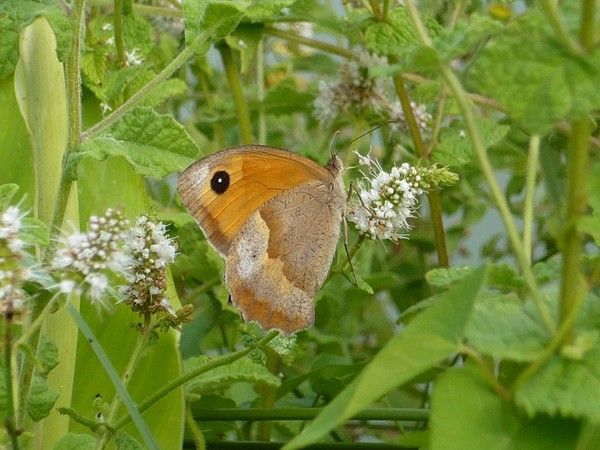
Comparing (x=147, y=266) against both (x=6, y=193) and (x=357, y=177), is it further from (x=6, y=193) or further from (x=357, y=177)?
(x=357, y=177)

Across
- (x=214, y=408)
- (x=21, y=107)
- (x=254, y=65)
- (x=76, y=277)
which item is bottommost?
(x=214, y=408)

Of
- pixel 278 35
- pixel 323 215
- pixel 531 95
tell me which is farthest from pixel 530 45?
pixel 278 35

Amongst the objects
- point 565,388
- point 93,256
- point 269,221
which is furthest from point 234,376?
point 565,388

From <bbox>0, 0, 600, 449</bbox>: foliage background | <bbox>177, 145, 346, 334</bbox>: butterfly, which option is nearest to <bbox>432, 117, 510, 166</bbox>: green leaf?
<bbox>0, 0, 600, 449</bbox>: foliage background

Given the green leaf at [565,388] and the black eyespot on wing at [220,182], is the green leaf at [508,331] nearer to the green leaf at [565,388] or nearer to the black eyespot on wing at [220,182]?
the green leaf at [565,388]

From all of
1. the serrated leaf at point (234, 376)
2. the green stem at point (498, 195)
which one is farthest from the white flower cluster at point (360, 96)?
the green stem at point (498, 195)

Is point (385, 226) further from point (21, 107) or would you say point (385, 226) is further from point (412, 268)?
point (412, 268)
